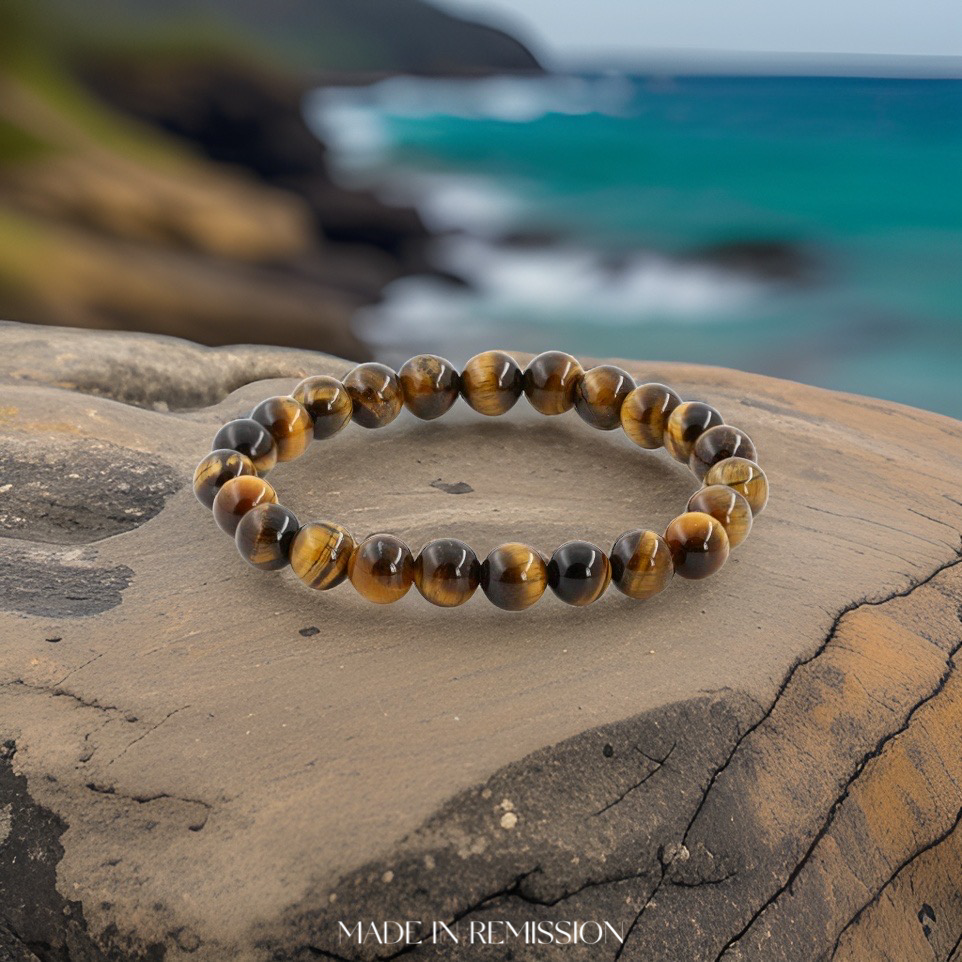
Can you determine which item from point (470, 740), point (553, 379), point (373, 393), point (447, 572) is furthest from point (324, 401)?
point (470, 740)

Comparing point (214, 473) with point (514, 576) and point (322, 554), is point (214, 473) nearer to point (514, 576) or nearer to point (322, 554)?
point (322, 554)

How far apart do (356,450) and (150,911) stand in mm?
885

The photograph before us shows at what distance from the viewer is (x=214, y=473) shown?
4.67 ft

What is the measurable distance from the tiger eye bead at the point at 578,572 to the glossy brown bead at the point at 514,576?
0.6 inches

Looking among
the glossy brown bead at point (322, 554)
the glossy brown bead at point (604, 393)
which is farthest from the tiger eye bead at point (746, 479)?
the glossy brown bead at point (322, 554)

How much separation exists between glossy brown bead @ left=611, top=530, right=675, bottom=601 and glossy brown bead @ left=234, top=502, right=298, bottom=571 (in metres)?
0.41

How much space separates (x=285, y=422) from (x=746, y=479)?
2.25 ft

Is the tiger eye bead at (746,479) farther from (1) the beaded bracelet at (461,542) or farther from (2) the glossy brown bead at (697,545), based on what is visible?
(2) the glossy brown bead at (697,545)

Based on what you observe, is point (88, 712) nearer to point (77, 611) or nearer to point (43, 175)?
point (77, 611)

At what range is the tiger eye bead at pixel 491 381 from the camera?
170cm

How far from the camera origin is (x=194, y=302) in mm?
3887

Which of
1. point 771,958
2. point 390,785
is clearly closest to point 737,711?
point 771,958

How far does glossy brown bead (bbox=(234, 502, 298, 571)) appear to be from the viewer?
1.28 meters

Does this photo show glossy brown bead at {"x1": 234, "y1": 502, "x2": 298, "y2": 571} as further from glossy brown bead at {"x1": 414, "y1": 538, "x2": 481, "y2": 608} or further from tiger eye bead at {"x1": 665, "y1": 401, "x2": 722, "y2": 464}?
tiger eye bead at {"x1": 665, "y1": 401, "x2": 722, "y2": 464}
